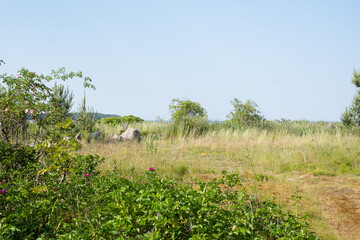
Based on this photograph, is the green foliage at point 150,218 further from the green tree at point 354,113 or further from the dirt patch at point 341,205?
the green tree at point 354,113

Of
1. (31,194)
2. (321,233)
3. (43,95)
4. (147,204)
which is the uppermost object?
(43,95)

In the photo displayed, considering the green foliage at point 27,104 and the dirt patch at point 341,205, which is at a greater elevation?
the green foliage at point 27,104

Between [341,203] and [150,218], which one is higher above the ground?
[150,218]

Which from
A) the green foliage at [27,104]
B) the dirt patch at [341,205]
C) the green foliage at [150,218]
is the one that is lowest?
the dirt patch at [341,205]

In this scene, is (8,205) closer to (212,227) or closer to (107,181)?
(107,181)

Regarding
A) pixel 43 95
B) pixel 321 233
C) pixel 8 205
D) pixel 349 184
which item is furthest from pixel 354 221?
pixel 43 95

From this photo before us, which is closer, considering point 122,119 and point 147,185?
point 147,185

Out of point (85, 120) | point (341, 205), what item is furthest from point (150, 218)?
point (85, 120)

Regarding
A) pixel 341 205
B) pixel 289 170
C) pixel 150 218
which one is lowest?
pixel 341 205

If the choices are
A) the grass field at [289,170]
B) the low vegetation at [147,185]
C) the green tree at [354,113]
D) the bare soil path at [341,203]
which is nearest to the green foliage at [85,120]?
the low vegetation at [147,185]

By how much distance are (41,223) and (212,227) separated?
70.3 inches

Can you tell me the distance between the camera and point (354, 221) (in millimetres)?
4492

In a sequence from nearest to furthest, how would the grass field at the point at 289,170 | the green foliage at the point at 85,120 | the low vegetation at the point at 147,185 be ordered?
→ the low vegetation at the point at 147,185, the grass field at the point at 289,170, the green foliage at the point at 85,120

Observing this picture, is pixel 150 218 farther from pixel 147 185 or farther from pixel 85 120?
pixel 85 120
